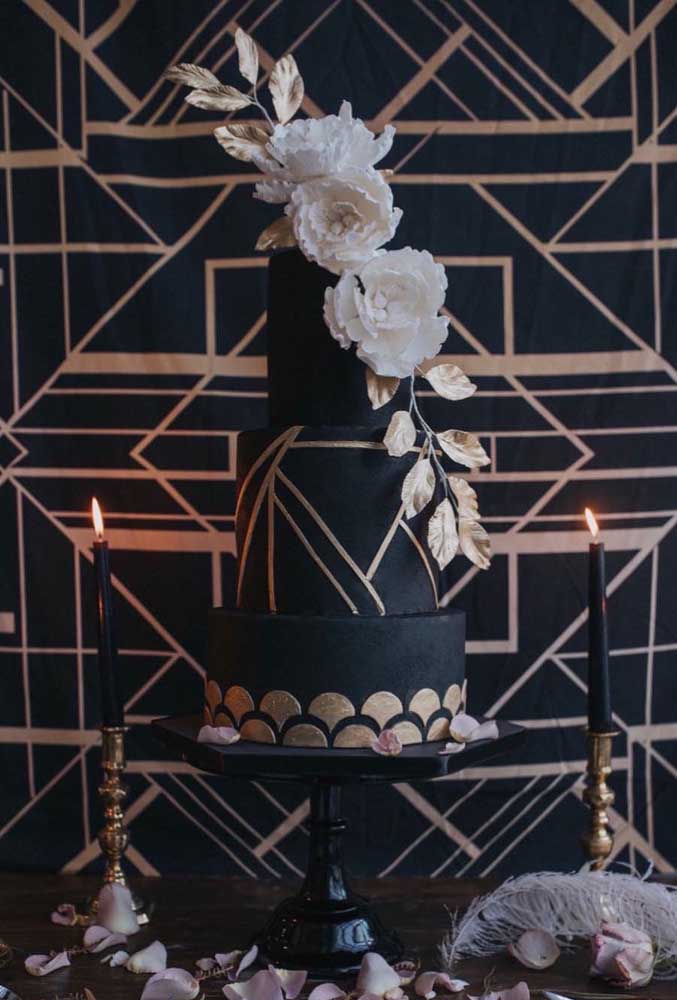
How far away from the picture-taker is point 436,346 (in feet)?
3.32

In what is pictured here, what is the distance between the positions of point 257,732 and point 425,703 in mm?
154

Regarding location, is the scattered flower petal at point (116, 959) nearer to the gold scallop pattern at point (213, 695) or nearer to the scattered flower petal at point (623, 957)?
the gold scallop pattern at point (213, 695)

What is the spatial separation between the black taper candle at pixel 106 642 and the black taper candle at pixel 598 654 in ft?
1.63

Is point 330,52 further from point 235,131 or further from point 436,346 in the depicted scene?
point 436,346

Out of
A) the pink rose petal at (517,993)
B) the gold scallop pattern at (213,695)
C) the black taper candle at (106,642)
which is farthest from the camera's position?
the black taper candle at (106,642)

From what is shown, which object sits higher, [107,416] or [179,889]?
[107,416]

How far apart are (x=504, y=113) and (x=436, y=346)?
1.61 ft

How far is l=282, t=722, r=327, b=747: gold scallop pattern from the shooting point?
0.97 metres

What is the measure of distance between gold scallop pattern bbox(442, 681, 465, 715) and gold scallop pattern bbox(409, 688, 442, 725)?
0.05 feet

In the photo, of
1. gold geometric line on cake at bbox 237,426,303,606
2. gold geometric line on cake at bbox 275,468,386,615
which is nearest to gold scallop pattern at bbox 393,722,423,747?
gold geometric line on cake at bbox 275,468,386,615

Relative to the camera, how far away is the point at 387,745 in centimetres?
95

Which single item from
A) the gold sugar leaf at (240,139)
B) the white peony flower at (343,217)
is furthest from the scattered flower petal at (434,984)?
the gold sugar leaf at (240,139)

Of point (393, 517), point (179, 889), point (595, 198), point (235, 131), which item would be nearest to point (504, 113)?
point (595, 198)

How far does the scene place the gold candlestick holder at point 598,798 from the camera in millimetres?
1121
